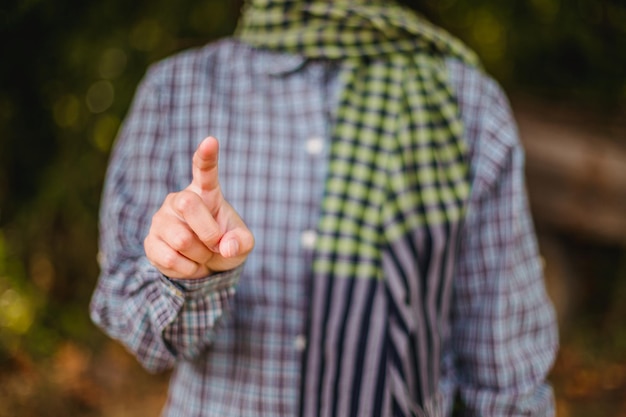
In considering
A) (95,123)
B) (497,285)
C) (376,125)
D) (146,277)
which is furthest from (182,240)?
(95,123)

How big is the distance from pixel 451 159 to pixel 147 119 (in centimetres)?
51

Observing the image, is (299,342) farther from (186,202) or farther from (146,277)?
(186,202)

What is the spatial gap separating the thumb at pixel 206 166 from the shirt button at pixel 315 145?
30cm

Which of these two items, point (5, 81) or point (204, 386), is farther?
point (5, 81)

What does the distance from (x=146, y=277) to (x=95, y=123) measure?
134cm

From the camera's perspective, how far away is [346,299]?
3.07 ft

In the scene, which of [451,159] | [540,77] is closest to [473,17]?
[540,77]

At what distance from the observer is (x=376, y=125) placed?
997 millimetres

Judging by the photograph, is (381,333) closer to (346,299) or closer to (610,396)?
(346,299)

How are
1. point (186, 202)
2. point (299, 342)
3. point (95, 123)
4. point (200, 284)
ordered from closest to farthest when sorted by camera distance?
point (186, 202) < point (200, 284) < point (299, 342) < point (95, 123)

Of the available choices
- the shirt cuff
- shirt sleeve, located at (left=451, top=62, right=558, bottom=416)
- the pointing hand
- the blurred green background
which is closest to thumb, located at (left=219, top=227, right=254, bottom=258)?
the pointing hand

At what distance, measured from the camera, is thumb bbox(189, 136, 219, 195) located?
66 cm

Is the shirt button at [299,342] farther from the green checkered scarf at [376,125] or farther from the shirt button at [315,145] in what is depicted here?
the shirt button at [315,145]

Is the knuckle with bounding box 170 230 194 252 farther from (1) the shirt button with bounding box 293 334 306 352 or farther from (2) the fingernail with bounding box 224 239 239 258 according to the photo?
(1) the shirt button with bounding box 293 334 306 352
